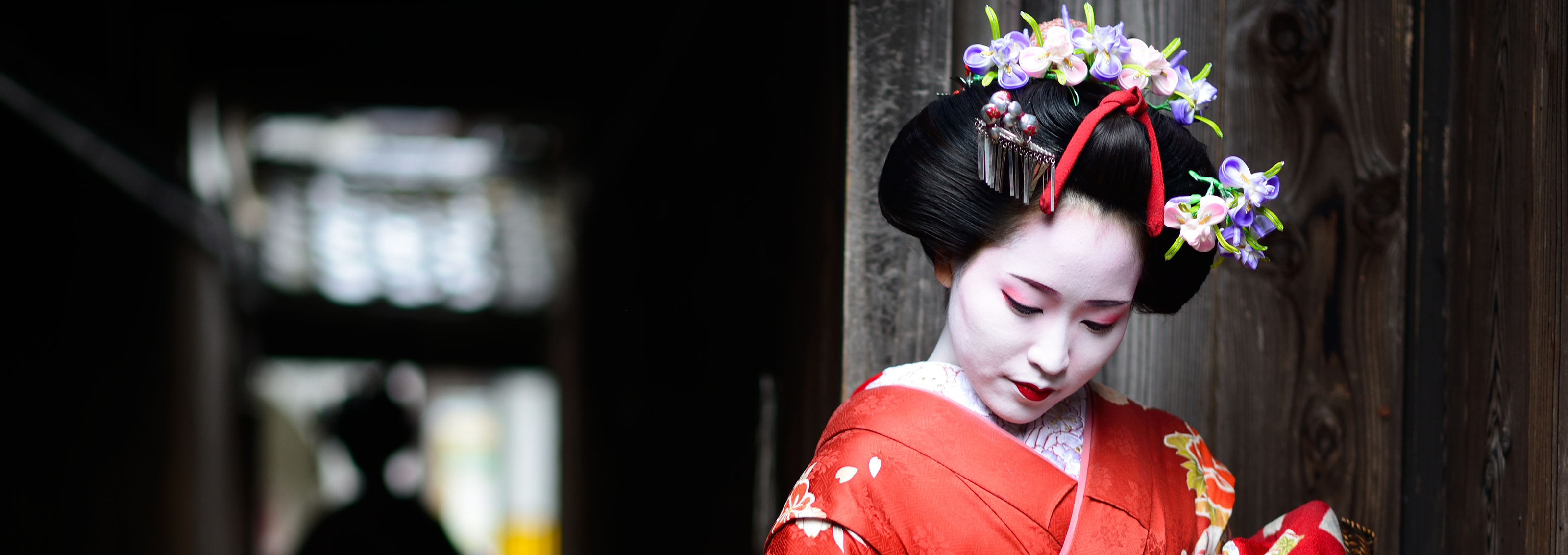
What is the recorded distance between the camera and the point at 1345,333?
6.23ft

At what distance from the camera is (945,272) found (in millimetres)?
1344

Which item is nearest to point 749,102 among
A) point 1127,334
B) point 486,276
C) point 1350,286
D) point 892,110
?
point 892,110

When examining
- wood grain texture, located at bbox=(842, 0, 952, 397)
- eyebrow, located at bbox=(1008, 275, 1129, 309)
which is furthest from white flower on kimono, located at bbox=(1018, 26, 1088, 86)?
wood grain texture, located at bbox=(842, 0, 952, 397)

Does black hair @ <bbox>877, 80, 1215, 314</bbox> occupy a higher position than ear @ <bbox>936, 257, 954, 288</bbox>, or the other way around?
black hair @ <bbox>877, 80, 1215, 314</bbox>

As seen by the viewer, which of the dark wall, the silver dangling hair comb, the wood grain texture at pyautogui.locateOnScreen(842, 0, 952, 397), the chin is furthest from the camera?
the wood grain texture at pyautogui.locateOnScreen(842, 0, 952, 397)

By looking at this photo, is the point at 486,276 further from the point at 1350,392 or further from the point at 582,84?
the point at 1350,392

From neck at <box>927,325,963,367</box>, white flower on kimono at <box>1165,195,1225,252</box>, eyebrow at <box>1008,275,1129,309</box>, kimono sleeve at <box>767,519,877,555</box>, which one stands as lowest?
kimono sleeve at <box>767,519,877,555</box>

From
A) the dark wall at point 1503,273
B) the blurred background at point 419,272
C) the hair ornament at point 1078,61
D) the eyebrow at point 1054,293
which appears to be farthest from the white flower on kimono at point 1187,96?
the blurred background at point 419,272

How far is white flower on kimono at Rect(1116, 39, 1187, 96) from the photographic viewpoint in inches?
48.9

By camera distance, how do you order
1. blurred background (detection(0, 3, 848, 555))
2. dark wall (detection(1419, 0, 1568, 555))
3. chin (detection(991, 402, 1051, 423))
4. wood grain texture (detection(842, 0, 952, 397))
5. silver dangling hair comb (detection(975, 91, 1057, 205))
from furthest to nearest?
1. blurred background (detection(0, 3, 848, 555))
2. wood grain texture (detection(842, 0, 952, 397))
3. dark wall (detection(1419, 0, 1568, 555))
4. chin (detection(991, 402, 1051, 423))
5. silver dangling hair comb (detection(975, 91, 1057, 205))

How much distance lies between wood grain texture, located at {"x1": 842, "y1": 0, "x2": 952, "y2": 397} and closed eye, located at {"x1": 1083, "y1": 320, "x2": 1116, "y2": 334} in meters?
0.56

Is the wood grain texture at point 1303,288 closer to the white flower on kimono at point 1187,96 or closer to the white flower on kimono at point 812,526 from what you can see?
the white flower on kimono at point 1187,96

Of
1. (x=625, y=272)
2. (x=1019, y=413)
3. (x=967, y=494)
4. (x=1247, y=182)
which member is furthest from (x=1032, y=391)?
(x=625, y=272)

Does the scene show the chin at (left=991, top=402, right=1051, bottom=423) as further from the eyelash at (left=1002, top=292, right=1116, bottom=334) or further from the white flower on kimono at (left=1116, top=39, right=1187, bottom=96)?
the white flower on kimono at (left=1116, top=39, right=1187, bottom=96)
